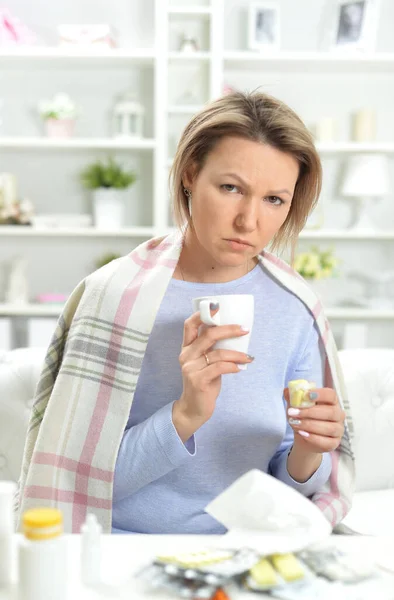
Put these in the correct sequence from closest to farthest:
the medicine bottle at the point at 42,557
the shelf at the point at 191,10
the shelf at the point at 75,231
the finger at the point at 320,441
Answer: the medicine bottle at the point at 42,557
the finger at the point at 320,441
the shelf at the point at 191,10
the shelf at the point at 75,231

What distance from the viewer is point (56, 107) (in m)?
4.14

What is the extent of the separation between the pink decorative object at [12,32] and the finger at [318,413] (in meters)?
3.54

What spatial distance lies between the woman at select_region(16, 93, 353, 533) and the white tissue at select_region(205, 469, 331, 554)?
25 cm

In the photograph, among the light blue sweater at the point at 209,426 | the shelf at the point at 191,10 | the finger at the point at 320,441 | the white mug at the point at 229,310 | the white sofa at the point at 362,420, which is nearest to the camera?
the white mug at the point at 229,310

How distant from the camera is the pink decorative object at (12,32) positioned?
4.10 meters

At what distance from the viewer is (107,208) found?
4215 mm

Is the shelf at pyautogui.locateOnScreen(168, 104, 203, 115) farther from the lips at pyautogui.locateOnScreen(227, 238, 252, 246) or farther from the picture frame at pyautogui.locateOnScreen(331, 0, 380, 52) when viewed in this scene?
the lips at pyautogui.locateOnScreen(227, 238, 252, 246)

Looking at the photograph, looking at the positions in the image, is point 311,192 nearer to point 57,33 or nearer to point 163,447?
point 163,447

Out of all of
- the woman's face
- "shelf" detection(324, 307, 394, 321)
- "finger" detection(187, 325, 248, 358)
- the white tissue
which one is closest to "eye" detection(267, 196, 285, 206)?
the woman's face

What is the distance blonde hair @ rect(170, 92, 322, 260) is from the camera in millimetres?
1237

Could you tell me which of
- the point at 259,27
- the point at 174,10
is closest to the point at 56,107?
the point at 174,10

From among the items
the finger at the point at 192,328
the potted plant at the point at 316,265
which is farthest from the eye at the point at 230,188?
the potted plant at the point at 316,265

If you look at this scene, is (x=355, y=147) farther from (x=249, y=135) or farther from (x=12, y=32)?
(x=249, y=135)

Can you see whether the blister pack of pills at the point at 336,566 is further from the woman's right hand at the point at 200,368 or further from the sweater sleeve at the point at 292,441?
the sweater sleeve at the point at 292,441
